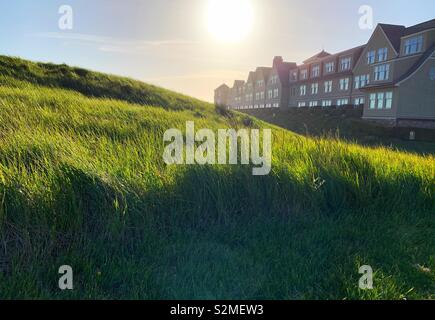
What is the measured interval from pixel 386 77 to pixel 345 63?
40.9ft

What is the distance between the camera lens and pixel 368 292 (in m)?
2.66

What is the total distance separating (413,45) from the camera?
95.4 ft

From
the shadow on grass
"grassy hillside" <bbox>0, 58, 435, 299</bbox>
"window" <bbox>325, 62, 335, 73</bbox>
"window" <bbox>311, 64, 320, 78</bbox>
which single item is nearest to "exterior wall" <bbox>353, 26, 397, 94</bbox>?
"window" <bbox>325, 62, 335, 73</bbox>

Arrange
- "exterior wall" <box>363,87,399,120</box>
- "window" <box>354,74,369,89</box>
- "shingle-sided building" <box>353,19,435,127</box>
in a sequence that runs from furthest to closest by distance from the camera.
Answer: "window" <box>354,74,369,89</box> < "exterior wall" <box>363,87,399,120</box> < "shingle-sided building" <box>353,19,435,127</box>

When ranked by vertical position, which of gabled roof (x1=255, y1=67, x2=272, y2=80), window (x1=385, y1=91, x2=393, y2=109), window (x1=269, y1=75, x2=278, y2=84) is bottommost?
window (x1=385, y1=91, x2=393, y2=109)

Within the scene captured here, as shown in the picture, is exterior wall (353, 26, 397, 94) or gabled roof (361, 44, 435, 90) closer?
gabled roof (361, 44, 435, 90)

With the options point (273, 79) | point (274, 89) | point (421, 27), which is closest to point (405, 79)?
point (421, 27)

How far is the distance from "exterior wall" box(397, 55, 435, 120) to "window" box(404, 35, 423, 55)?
10.4 ft

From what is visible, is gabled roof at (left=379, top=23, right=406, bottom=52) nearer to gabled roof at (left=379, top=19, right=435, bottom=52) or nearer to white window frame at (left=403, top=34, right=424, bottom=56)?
gabled roof at (left=379, top=19, right=435, bottom=52)

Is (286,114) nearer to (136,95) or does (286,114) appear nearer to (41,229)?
(136,95)

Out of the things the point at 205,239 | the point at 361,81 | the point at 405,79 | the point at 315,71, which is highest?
the point at 315,71

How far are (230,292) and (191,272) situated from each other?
1.43 ft

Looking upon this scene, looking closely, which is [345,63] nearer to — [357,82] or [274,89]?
[357,82]

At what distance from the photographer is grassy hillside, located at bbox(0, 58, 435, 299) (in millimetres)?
2703
